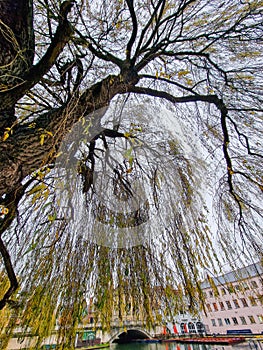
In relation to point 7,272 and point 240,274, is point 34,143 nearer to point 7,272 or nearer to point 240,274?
point 7,272

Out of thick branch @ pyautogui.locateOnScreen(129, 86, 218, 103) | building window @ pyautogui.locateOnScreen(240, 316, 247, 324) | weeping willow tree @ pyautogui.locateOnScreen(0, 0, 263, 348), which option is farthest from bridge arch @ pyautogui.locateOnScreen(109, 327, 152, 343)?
building window @ pyautogui.locateOnScreen(240, 316, 247, 324)

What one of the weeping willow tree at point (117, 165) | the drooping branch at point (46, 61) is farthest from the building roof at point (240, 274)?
the drooping branch at point (46, 61)

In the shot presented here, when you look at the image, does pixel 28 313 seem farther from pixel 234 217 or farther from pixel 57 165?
pixel 234 217

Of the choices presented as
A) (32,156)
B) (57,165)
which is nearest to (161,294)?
(57,165)

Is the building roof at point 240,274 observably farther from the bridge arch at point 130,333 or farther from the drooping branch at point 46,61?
the drooping branch at point 46,61

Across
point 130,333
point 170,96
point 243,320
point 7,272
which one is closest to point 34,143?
point 7,272

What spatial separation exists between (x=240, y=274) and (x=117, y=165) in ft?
4.81

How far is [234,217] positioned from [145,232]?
3.00 feet

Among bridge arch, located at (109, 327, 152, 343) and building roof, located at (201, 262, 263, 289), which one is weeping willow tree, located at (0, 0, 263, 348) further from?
bridge arch, located at (109, 327, 152, 343)

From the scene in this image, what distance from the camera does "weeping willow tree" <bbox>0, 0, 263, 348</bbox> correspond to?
1.18m

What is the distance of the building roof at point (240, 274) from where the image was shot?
1.60m

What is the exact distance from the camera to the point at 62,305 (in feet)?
4.53

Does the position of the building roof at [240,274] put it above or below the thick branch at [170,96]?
below

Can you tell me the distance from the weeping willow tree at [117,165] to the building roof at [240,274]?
0.09 metres
